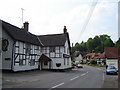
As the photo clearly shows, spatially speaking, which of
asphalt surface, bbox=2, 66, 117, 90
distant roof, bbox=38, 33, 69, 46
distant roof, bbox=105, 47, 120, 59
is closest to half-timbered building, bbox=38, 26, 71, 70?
distant roof, bbox=38, 33, 69, 46

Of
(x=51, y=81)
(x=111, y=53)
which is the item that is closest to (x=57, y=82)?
(x=51, y=81)

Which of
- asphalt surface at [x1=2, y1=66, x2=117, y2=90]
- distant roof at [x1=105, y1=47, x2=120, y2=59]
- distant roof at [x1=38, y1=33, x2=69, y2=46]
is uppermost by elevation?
distant roof at [x1=38, y1=33, x2=69, y2=46]

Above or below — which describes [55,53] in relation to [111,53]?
above

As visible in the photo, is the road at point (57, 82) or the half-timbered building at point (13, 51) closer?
the road at point (57, 82)

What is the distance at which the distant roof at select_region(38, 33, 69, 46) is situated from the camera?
37006 mm

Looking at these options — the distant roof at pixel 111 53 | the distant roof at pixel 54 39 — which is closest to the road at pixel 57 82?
the distant roof at pixel 54 39

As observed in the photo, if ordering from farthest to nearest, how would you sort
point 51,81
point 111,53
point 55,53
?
point 111,53, point 55,53, point 51,81

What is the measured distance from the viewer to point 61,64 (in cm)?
3581

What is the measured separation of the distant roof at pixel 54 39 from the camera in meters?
37.0

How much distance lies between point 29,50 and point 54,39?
856 centimetres

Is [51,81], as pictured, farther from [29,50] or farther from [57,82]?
[29,50]

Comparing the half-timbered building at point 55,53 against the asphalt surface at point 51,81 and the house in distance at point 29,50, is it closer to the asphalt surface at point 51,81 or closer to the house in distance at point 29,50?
the house in distance at point 29,50

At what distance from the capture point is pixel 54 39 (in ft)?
127

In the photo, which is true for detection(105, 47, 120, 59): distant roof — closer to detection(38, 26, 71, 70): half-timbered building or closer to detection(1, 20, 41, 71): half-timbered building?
detection(38, 26, 71, 70): half-timbered building
